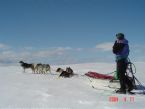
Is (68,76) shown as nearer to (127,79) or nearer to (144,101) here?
(127,79)

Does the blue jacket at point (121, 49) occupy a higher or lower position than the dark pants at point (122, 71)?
higher

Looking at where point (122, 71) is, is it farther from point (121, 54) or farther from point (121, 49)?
point (121, 49)

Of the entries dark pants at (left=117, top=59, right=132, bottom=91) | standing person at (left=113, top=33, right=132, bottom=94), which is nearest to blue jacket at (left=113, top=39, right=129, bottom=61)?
standing person at (left=113, top=33, right=132, bottom=94)

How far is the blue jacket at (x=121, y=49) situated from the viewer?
447 inches

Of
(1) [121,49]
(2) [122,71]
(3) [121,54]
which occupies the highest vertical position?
(1) [121,49]

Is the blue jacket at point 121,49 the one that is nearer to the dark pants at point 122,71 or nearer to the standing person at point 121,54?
the standing person at point 121,54

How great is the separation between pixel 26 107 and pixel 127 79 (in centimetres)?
455

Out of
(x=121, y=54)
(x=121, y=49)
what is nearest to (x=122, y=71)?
(x=121, y=54)

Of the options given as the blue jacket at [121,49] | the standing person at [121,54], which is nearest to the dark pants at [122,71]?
the standing person at [121,54]

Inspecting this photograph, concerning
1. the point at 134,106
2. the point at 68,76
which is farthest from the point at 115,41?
the point at 68,76

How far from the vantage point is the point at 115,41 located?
11492 millimetres

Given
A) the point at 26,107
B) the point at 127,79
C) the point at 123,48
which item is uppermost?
the point at 123,48

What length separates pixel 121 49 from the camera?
37.3 ft

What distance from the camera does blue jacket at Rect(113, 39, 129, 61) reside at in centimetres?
1135
